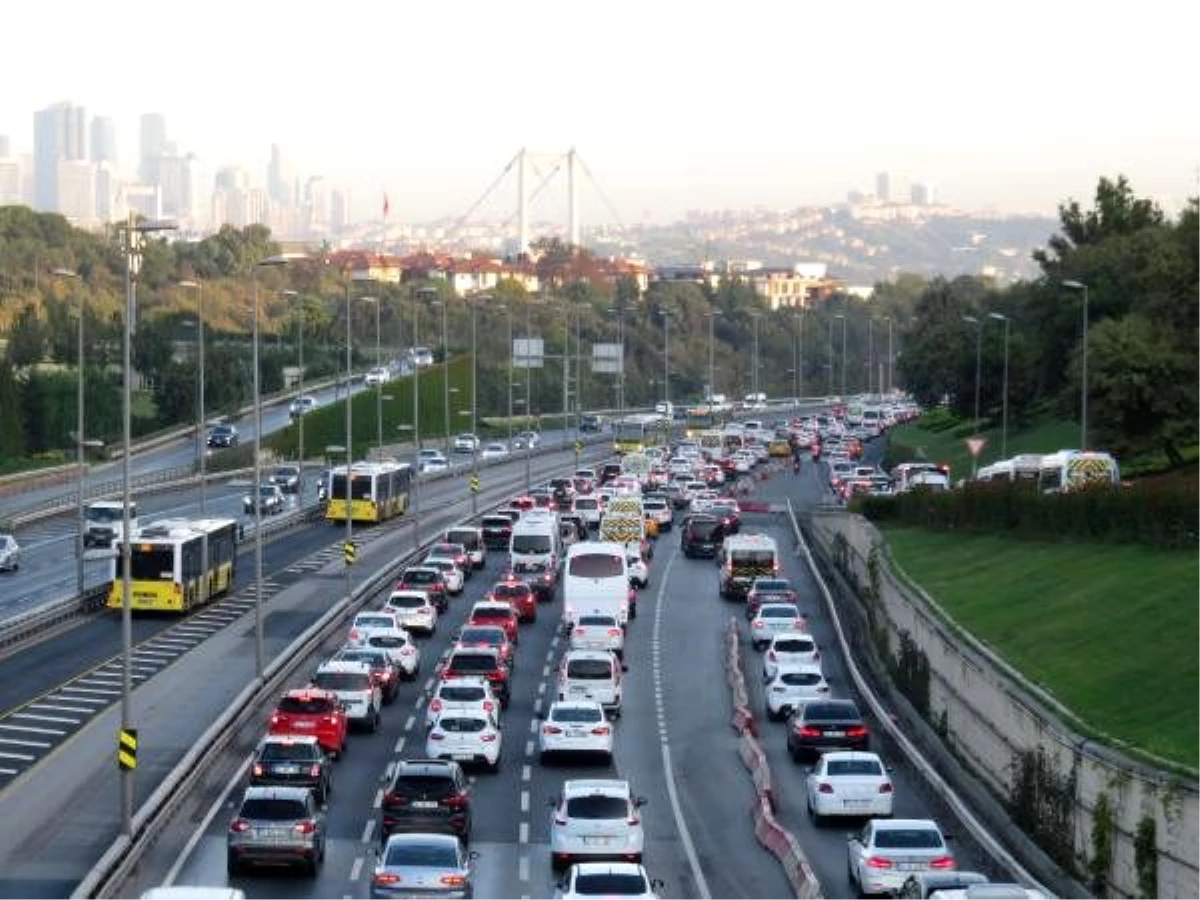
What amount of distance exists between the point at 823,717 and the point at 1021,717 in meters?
7.41

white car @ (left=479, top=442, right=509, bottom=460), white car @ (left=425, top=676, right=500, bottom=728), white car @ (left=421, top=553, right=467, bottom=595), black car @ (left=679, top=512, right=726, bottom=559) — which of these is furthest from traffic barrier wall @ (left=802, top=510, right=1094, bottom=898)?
white car @ (left=479, top=442, right=509, bottom=460)

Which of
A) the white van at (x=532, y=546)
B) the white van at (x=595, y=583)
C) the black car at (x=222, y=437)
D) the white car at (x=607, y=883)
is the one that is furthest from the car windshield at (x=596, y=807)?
the black car at (x=222, y=437)

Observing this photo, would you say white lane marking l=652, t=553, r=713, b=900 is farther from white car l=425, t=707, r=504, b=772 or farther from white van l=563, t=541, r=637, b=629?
white car l=425, t=707, r=504, b=772

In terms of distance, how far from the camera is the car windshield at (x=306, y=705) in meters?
41.3


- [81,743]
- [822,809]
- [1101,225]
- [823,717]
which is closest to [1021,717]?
[822,809]

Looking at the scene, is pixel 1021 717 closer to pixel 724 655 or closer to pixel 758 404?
pixel 724 655

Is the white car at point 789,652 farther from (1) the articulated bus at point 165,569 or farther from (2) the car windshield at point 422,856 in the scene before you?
(2) the car windshield at point 422,856

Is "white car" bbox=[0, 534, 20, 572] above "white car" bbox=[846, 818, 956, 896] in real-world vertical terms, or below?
below

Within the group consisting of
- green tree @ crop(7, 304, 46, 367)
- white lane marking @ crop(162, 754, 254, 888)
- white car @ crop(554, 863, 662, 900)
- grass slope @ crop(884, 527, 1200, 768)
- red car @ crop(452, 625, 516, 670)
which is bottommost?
white lane marking @ crop(162, 754, 254, 888)

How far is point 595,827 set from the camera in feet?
107

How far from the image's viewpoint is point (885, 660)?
54.2m

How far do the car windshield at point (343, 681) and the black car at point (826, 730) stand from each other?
786 centimetres

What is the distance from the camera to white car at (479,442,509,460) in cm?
12389

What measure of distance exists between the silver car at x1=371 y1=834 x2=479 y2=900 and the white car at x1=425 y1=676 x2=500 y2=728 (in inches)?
492
